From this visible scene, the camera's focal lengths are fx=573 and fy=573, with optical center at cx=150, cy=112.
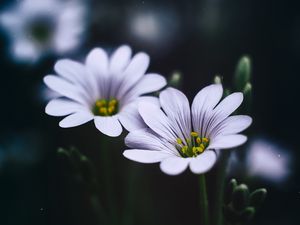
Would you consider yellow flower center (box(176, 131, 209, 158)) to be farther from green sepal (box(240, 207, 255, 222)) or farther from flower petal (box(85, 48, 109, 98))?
flower petal (box(85, 48, 109, 98))

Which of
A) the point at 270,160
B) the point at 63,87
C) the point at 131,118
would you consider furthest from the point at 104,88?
the point at 270,160

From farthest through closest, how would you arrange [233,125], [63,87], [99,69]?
[99,69], [63,87], [233,125]

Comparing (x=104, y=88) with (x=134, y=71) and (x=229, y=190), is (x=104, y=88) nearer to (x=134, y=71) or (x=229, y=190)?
(x=134, y=71)

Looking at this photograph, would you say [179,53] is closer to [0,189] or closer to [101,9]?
[101,9]

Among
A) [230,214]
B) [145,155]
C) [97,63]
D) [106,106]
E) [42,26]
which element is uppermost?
[42,26]

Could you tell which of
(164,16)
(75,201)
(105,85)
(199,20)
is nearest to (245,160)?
(105,85)

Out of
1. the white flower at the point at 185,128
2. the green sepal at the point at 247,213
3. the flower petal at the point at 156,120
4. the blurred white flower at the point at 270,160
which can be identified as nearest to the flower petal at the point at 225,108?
the white flower at the point at 185,128
